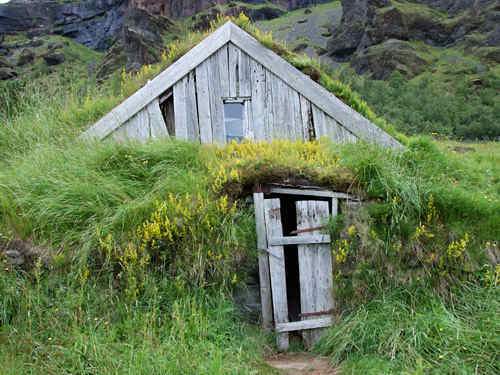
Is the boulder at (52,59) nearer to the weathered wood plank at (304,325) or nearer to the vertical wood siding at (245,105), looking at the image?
the vertical wood siding at (245,105)

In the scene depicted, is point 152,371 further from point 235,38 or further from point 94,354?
point 235,38

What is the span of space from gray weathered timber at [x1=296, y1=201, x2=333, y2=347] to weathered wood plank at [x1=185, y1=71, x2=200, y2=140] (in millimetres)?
3324

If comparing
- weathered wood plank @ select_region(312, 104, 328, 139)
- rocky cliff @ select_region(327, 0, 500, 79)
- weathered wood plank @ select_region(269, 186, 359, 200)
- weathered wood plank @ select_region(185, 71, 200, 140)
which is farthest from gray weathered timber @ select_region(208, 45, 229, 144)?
rocky cliff @ select_region(327, 0, 500, 79)

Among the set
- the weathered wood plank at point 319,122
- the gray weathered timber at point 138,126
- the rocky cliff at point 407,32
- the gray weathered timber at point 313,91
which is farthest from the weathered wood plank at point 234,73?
the rocky cliff at point 407,32

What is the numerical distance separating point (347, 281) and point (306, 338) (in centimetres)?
99

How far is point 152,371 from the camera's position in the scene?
2969 millimetres

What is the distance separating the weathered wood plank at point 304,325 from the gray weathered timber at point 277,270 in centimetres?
8

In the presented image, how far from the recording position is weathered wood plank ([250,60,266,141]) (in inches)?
287

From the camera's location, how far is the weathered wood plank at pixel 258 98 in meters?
7.28

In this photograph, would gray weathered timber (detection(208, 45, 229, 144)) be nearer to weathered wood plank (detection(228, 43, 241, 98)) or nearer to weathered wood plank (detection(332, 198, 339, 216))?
weathered wood plank (detection(228, 43, 241, 98))

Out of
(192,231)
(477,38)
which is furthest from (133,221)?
(477,38)

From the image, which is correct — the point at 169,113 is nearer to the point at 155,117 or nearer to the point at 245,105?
the point at 155,117

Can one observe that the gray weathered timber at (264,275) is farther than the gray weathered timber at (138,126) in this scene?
No

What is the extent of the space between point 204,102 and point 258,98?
119 cm
